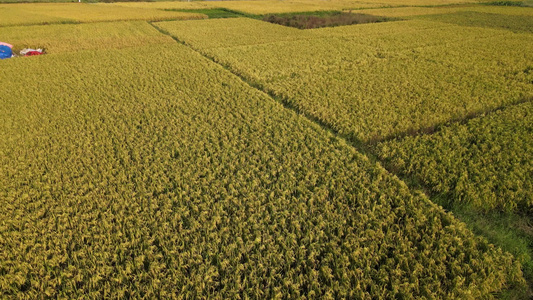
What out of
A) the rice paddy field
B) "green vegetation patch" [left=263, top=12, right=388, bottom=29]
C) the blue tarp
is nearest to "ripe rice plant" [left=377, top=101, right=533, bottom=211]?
the rice paddy field

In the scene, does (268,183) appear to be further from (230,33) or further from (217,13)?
(217,13)

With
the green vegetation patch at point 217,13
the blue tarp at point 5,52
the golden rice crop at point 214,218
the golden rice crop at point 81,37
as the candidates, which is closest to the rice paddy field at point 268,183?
the golden rice crop at point 214,218

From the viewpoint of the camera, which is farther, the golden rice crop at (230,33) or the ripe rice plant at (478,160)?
the golden rice crop at (230,33)

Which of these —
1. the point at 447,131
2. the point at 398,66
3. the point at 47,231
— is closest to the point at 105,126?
the point at 47,231

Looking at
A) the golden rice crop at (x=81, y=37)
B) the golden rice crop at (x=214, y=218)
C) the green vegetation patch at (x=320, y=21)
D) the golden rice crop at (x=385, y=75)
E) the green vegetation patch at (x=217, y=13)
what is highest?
the green vegetation patch at (x=217, y=13)

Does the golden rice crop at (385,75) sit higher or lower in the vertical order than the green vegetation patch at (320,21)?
lower

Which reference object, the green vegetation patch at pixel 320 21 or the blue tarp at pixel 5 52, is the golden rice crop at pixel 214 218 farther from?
the green vegetation patch at pixel 320 21
